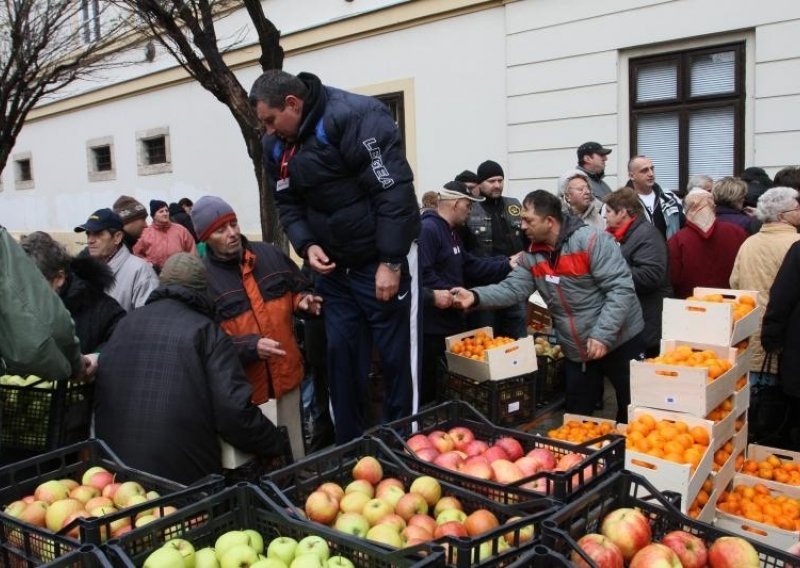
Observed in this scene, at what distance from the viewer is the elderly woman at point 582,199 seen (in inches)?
248

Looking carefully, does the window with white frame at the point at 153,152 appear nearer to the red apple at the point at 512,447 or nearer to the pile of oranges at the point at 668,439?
the pile of oranges at the point at 668,439

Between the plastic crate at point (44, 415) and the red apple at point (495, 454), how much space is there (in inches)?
71.2

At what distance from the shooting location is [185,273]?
11.0 feet

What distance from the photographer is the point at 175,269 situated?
335cm

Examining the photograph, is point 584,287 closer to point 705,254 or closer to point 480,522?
point 705,254

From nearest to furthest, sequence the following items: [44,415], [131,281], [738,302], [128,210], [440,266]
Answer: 1. [44,415]
2. [738,302]
3. [131,281]
4. [440,266]
5. [128,210]

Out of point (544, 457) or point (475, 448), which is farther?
point (475, 448)

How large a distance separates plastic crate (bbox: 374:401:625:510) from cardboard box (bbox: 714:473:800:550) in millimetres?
1169

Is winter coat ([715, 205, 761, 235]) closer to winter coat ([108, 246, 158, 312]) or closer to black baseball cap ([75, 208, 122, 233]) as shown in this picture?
winter coat ([108, 246, 158, 312])

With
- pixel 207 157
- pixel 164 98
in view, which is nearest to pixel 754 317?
pixel 207 157

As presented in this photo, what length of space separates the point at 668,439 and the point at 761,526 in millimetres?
565

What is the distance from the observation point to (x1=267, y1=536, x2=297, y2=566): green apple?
1986 millimetres

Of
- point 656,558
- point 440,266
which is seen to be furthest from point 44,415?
point 440,266

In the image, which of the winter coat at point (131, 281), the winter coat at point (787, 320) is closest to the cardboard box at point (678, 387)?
the winter coat at point (787, 320)
